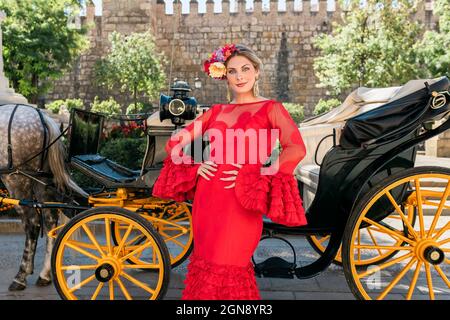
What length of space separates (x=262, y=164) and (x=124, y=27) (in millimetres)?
20630

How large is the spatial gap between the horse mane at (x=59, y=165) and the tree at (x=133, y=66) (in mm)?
16690

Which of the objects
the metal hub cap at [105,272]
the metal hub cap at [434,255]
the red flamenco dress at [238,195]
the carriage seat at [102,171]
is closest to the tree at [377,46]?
the carriage seat at [102,171]

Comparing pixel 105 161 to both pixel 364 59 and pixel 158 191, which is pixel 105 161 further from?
pixel 364 59

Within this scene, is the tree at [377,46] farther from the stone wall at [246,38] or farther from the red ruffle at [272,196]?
the red ruffle at [272,196]

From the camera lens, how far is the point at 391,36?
15414 millimetres

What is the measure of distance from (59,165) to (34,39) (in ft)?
52.3

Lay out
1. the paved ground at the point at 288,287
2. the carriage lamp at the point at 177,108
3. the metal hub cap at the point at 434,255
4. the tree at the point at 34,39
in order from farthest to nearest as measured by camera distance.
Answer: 1. the tree at the point at 34,39
2. the paved ground at the point at 288,287
3. the carriage lamp at the point at 177,108
4. the metal hub cap at the point at 434,255

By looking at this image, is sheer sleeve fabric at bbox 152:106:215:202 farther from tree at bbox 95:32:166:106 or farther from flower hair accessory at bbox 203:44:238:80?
tree at bbox 95:32:166:106

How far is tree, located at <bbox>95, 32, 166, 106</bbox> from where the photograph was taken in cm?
1973

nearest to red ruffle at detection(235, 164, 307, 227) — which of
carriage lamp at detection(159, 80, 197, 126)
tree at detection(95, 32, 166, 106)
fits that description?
carriage lamp at detection(159, 80, 197, 126)

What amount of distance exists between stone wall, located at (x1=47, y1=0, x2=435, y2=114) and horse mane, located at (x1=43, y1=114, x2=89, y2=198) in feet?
62.3

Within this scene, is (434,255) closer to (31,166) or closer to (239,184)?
(239,184)

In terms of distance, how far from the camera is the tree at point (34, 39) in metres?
16.8
